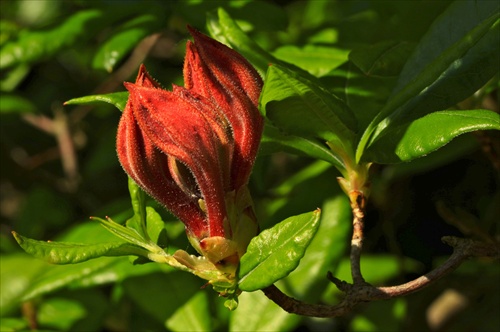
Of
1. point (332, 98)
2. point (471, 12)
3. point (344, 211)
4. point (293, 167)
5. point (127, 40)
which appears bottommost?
point (293, 167)

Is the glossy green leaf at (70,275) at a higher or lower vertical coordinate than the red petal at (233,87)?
lower

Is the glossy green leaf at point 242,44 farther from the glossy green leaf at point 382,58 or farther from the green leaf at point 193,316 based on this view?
the green leaf at point 193,316

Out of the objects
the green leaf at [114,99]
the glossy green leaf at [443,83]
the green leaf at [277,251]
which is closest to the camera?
the green leaf at [277,251]

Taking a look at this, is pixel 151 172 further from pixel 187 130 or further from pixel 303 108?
pixel 303 108

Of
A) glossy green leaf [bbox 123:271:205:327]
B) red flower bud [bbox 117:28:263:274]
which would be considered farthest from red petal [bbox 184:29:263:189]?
glossy green leaf [bbox 123:271:205:327]

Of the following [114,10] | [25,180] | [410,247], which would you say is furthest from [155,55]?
[410,247]

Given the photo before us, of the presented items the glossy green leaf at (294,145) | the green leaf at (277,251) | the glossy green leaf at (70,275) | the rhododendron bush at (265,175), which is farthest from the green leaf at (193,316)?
the green leaf at (277,251)

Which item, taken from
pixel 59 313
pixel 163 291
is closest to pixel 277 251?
pixel 163 291

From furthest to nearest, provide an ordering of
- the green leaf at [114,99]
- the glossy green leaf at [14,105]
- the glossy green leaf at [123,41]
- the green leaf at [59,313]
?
the glossy green leaf at [14,105], the green leaf at [59,313], the glossy green leaf at [123,41], the green leaf at [114,99]

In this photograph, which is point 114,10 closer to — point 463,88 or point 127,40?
point 127,40
